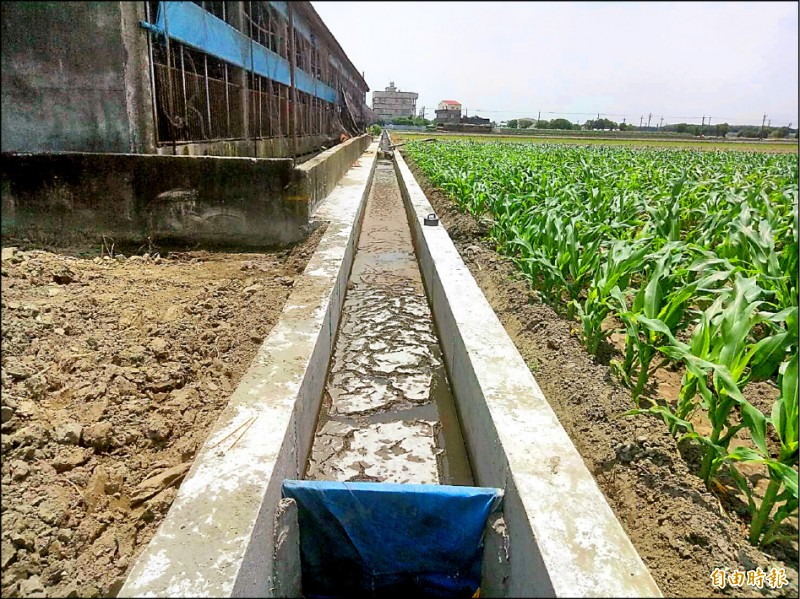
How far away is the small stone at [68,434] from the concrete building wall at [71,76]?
4214 mm

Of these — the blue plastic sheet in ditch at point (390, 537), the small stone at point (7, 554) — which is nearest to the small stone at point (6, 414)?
the small stone at point (7, 554)

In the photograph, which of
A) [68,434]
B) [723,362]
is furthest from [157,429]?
[723,362]

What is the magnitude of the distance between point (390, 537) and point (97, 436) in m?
1.30

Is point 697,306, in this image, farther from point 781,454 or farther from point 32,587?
point 32,587

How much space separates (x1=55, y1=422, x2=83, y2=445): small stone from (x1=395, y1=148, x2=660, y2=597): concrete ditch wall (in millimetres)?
1748

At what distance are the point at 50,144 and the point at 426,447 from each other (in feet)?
16.5

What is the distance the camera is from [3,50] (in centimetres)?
530

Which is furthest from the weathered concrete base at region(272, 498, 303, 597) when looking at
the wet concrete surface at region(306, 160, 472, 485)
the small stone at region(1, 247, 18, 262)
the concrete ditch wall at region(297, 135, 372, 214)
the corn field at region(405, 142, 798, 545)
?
the concrete ditch wall at region(297, 135, 372, 214)

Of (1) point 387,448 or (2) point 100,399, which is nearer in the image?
(2) point 100,399

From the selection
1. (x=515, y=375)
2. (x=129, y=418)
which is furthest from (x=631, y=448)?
(x=129, y=418)

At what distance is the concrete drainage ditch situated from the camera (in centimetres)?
167

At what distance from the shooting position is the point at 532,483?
201 centimetres

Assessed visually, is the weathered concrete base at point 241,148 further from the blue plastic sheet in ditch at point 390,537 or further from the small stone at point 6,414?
the blue plastic sheet in ditch at point 390,537

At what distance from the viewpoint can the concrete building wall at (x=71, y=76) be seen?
530 cm
